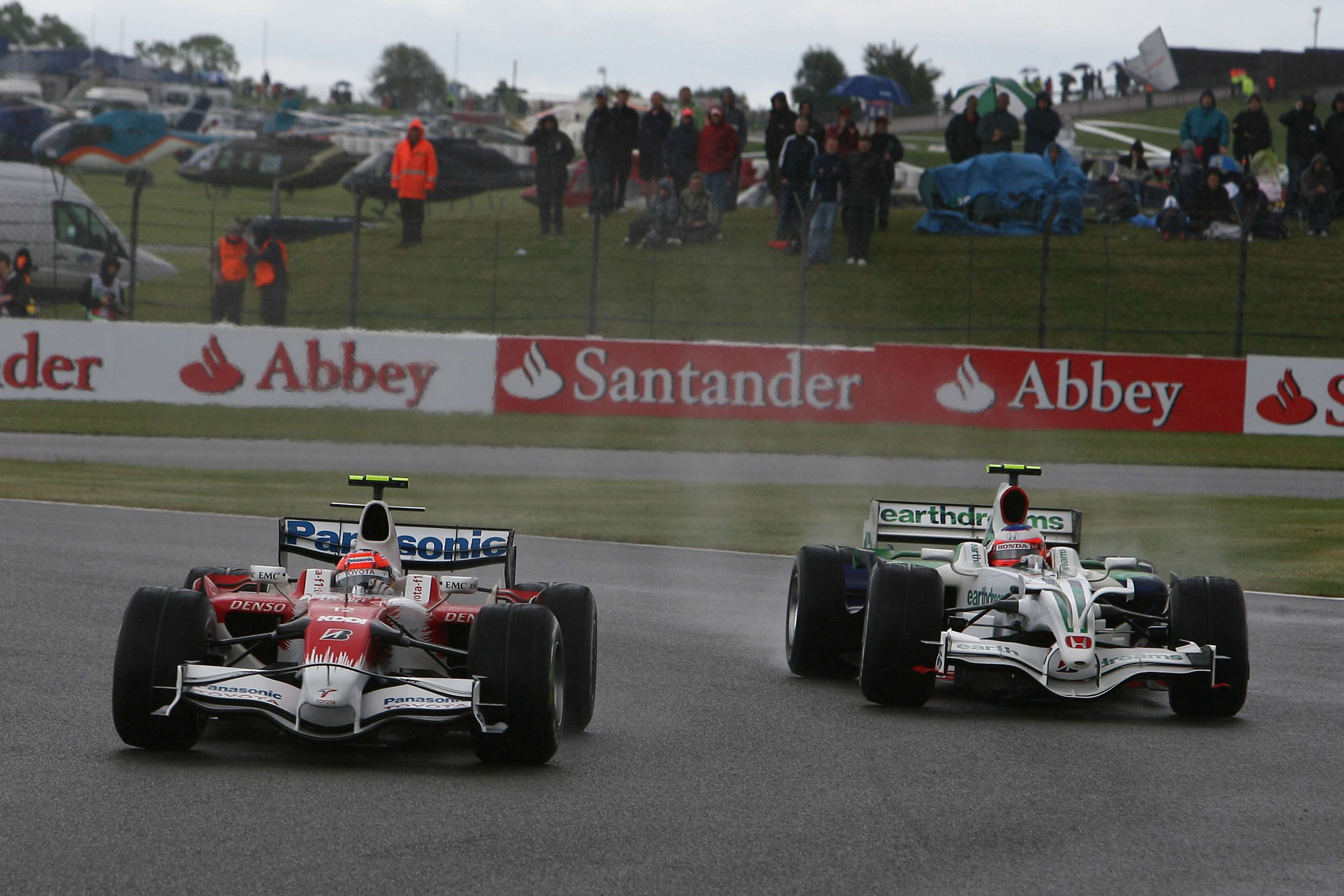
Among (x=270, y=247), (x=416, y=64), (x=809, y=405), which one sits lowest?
(x=809, y=405)

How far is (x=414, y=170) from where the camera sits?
23.7 metres

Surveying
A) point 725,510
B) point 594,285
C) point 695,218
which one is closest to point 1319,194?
point 695,218

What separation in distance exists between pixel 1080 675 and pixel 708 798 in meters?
2.21

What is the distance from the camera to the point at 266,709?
18.6 feet

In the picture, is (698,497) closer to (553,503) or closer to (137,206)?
(553,503)

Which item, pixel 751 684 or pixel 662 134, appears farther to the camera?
pixel 662 134

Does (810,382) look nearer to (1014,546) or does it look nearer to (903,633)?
(1014,546)

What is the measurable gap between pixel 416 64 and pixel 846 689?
11428 cm

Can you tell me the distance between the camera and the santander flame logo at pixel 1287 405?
21531 millimetres

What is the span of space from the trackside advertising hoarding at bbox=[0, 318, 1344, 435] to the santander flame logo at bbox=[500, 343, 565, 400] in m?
0.02

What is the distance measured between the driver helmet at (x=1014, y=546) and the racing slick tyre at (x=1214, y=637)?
2.37ft

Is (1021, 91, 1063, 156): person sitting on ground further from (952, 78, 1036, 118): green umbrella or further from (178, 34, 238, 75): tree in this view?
(178, 34, 238, 75): tree

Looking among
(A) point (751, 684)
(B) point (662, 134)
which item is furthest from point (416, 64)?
(A) point (751, 684)

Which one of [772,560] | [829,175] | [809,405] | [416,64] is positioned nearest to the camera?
[772,560]
